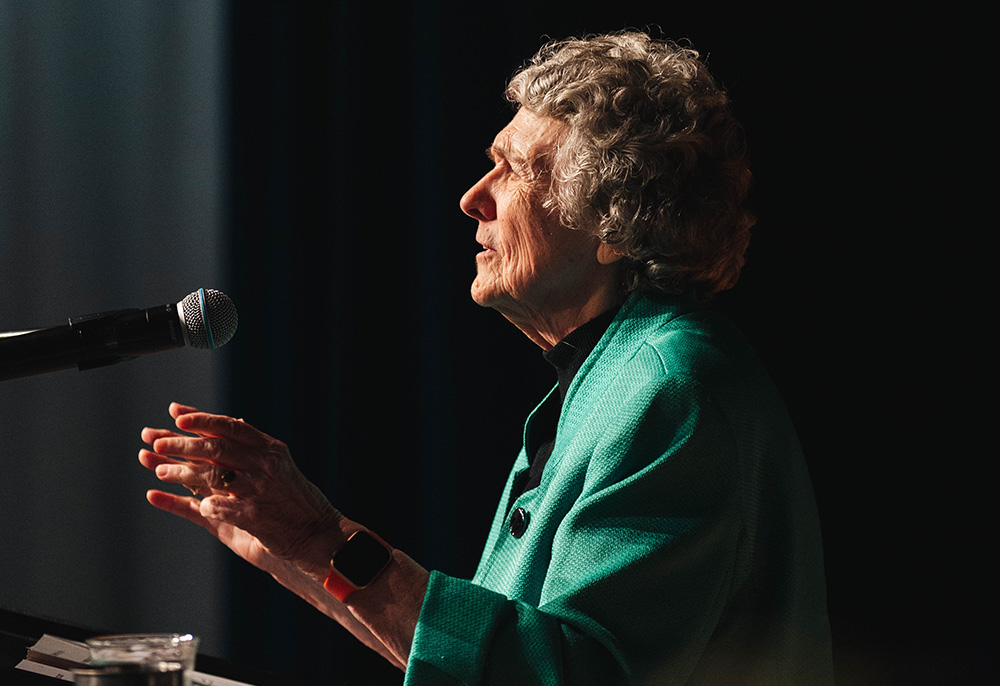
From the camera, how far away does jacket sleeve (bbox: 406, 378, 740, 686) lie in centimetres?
99

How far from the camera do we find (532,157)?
144 cm

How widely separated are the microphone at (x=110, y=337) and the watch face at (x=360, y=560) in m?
0.29

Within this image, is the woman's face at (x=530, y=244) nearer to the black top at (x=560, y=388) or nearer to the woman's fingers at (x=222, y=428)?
the black top at (x=560, y=388)

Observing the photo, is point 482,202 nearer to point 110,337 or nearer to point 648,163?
point 648,163

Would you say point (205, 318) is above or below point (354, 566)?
above

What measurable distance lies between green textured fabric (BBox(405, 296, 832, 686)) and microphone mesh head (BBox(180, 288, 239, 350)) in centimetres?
38

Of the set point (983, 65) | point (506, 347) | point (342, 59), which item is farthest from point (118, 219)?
point (983, 65)

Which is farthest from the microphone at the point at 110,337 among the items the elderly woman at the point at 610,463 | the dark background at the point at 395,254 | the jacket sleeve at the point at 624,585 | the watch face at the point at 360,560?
the dark background at the point at 395,254

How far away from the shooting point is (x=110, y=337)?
1.01m

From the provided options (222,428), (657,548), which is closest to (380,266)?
(222,428)

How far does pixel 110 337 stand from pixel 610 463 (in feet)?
1.93

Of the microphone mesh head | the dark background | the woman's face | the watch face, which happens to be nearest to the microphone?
the microphone mesh head

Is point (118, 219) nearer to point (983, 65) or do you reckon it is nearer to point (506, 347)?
point (506, 347)

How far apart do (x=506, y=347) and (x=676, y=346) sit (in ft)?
4.41
